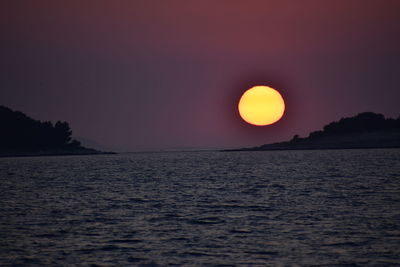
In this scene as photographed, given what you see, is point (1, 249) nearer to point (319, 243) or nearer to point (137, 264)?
point (137, 264)

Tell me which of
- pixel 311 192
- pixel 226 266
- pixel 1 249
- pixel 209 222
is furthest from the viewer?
pixel 311 192

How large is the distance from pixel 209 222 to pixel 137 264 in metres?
11.8

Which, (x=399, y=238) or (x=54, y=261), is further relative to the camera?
(x=399, y=238)

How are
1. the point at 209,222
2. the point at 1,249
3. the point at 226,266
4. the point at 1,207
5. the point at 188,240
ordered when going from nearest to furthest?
the point at 226,266
the point at 1,249
the point at 188,240
the point at 209,222
the point at 1,207

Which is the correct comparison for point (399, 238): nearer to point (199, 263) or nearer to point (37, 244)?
point (199, 263)

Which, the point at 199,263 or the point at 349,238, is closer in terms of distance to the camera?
the point at 199,263

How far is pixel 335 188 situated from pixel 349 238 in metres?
30.7

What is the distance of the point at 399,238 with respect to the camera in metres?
28.5

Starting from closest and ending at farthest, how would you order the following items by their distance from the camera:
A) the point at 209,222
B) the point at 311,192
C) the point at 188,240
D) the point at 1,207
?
1. the point at 188,240
2. the point at 209,222
3. the point at 1,207
4. the point at 311,192

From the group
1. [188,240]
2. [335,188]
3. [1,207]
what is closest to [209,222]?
[188,240]

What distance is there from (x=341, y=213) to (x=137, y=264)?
18984mm

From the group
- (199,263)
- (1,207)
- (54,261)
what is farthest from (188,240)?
(1,207)

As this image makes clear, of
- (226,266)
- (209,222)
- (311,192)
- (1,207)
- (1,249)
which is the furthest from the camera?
(311,192)

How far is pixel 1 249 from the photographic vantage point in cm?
2741
